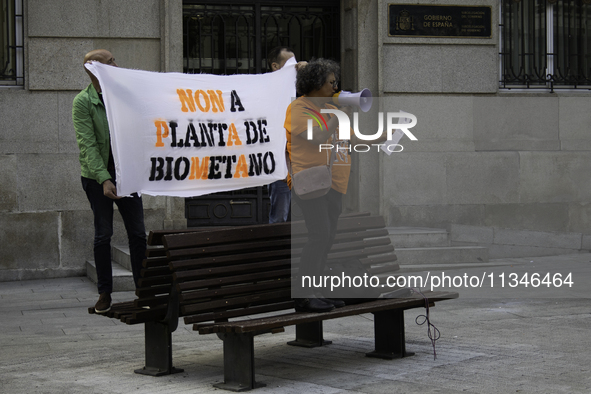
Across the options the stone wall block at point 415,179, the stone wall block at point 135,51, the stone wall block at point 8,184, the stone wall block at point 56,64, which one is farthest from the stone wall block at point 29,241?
the stone wall block at point 415,179

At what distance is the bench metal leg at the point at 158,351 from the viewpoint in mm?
5379

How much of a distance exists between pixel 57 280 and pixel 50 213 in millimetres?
902

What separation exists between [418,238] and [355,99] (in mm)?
5596

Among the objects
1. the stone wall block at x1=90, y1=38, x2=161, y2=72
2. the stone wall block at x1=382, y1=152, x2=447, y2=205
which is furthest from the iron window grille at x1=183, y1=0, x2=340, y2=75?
the stone wall block at x1=382, y1=152, x2=447, y2=205

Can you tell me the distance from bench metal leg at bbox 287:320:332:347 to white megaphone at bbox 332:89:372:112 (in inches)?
68.0

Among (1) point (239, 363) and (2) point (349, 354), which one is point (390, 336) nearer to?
(2) point (349, 354)

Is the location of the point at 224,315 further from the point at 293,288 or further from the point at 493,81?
the point at 493,81

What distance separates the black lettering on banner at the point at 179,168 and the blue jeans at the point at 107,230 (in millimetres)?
1055

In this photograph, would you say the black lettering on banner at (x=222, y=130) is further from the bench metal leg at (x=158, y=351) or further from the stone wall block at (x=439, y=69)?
the stone wall block at (x=439, y=69)

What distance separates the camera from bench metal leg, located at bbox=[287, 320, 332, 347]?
20.3 ft

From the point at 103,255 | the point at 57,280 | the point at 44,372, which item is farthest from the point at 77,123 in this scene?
the point at 57,280

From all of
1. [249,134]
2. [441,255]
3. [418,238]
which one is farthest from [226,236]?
[418,238]

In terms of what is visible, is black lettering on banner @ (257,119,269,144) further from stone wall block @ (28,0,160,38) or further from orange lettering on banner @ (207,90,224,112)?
stone wall block @ (28,0,160,38)

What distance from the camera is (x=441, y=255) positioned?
1046cm
